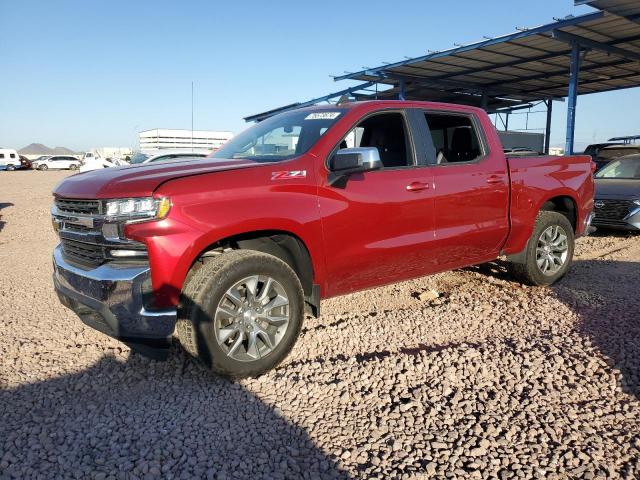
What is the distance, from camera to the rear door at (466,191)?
173 inches

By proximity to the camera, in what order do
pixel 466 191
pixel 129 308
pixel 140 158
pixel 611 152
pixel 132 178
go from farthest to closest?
pixel 140 158
pixel 611 152
pixel 466 191
pixel 132 178
pixel 129 308

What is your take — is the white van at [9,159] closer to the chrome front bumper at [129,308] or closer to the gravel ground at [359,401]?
the gravel ground at [359,401]

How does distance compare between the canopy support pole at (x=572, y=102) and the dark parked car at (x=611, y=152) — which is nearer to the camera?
the dark parked car at (x=611, y=152)

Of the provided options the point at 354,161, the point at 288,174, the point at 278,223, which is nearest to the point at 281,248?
the point at 278,223

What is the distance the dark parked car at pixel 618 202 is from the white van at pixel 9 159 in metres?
47.6

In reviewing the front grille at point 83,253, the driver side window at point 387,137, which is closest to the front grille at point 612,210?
the driver side window at point 387,137

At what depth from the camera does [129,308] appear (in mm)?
2980

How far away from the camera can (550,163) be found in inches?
209

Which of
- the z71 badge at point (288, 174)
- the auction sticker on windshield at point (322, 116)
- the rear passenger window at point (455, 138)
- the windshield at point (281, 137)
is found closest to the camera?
the z71 badge at point (288, 174)

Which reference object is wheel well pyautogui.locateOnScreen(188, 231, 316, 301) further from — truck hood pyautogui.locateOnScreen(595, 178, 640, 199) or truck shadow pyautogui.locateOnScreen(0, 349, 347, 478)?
truck hood pyautogui.locateOnScreen(595, 178, 640, 199)

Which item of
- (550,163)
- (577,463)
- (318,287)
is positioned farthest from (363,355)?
(550,163)

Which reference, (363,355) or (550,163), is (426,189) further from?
(550,163)

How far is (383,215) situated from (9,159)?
1954 inches

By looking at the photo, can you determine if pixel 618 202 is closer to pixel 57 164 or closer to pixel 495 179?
pixel 495 179
